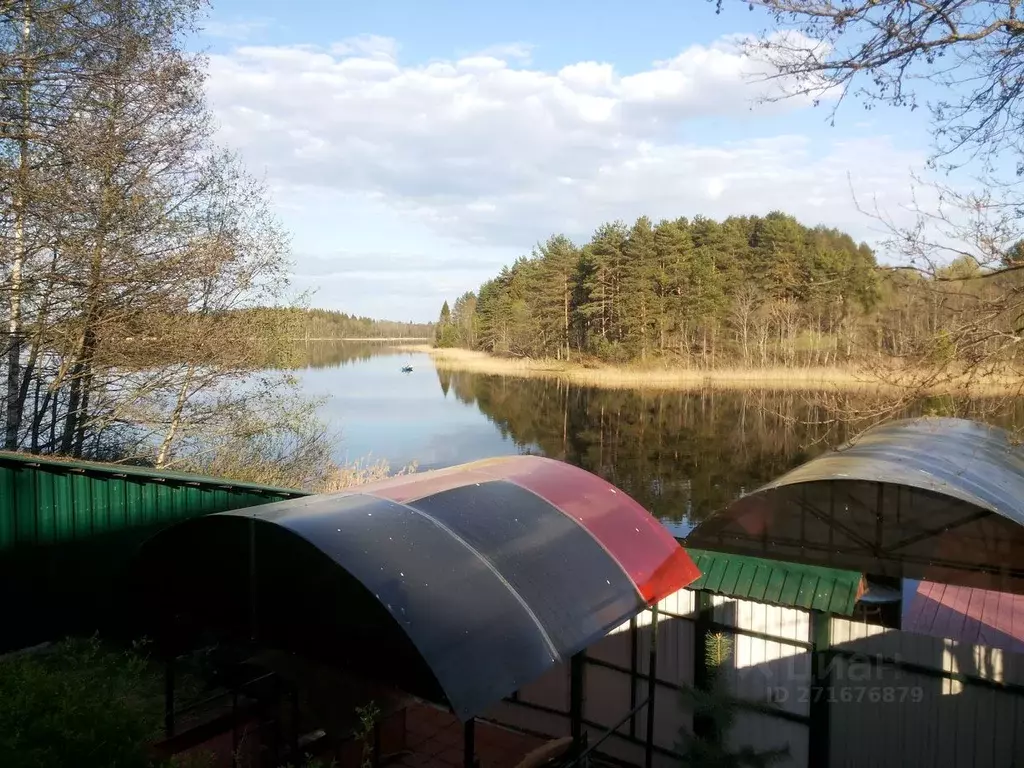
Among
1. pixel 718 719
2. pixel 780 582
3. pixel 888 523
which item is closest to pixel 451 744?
pixel 718 719

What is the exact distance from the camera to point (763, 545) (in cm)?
867

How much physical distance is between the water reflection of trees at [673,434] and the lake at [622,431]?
1.8 inches

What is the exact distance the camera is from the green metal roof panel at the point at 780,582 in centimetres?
553

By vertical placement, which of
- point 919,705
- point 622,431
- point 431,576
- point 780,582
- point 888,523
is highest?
point 431,576

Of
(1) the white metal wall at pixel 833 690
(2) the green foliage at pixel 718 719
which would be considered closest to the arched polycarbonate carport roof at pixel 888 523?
(1) the white metal wall at pixel 833 690

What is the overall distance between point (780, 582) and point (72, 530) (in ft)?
19.8

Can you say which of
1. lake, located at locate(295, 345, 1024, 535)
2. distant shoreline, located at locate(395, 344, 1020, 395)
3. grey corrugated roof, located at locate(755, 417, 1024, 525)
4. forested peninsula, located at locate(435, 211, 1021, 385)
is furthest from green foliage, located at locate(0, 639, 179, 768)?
forested peninsula, located at locate(435, 211, 1021, 385)

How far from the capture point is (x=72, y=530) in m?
7.06

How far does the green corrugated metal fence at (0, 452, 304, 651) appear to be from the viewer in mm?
6910

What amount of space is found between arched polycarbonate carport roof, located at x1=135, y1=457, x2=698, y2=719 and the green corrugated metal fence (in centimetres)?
179

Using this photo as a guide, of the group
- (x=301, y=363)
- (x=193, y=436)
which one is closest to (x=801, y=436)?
(x=301, y=363)

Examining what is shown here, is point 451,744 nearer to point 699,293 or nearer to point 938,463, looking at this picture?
point 938,463

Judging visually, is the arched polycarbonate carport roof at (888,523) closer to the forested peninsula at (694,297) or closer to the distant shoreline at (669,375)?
the distant shoreline at (669,375)

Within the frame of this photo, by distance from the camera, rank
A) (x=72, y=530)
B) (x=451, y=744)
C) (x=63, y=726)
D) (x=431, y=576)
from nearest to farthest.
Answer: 1. (x=63, y=726)
2. (x=431, y=576)
3. (x=451, y=744)
4. (x=72, y=530)
